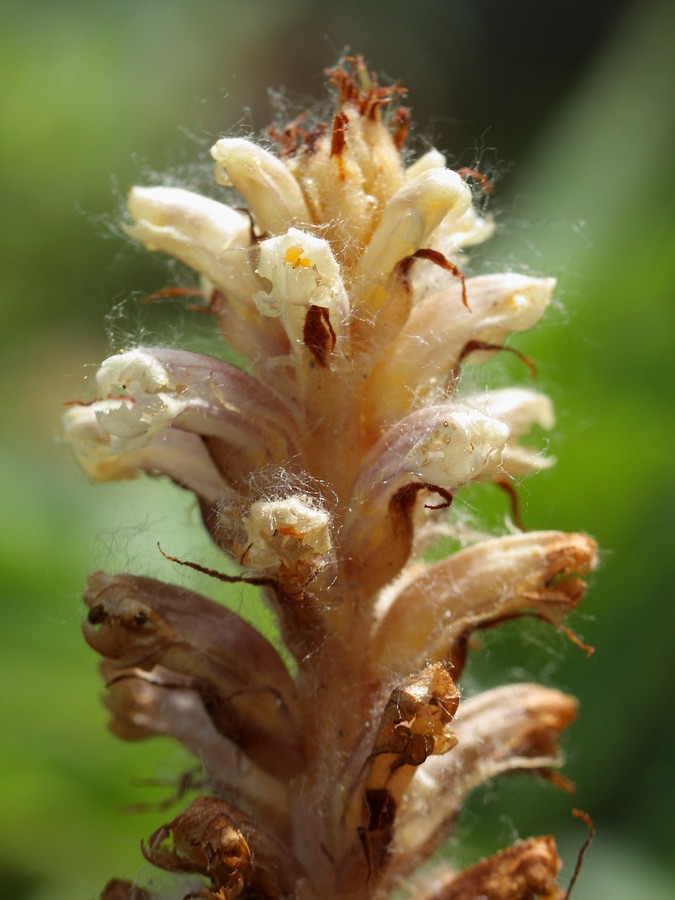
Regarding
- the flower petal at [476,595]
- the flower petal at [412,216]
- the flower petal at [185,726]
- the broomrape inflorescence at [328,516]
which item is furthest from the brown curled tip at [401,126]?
the flower petal at [185,726]

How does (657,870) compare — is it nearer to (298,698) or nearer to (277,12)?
(298,698)

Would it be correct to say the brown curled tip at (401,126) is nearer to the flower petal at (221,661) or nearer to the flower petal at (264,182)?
the flower petal at (264,182)

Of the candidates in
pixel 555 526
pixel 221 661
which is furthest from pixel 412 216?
pixel 555 526

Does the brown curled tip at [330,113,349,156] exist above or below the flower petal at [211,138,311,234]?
above

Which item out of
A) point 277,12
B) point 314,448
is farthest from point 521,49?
point 314,448

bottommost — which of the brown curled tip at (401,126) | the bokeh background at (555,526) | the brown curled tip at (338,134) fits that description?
the bokeh background at (555,526)

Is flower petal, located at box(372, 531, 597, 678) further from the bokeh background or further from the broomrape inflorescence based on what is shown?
the bokeh background

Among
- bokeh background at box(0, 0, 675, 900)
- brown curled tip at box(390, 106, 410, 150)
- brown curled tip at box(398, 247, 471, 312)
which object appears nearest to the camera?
brown curled tip at box(398, 247, 471, 312)

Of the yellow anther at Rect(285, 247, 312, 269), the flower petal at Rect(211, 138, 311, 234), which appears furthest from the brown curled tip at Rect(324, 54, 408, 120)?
the yellow anther at Rect(285, 247, 312, 269)
